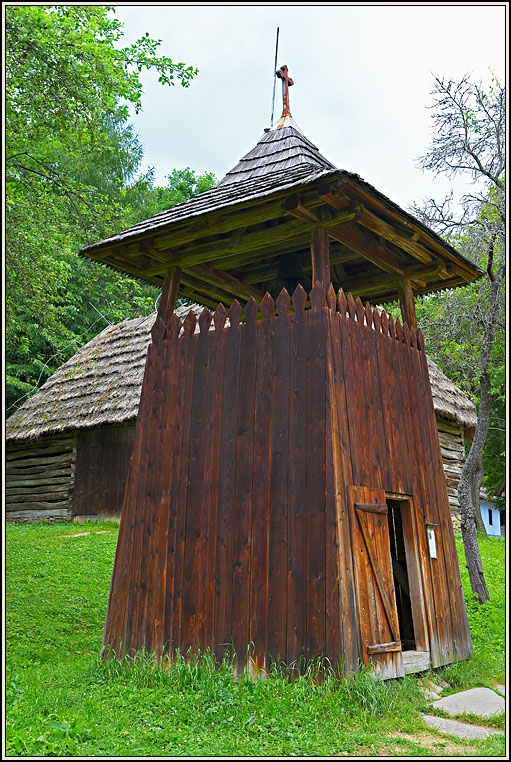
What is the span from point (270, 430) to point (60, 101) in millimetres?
6496

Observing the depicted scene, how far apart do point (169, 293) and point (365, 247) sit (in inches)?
86.3

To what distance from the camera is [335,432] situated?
Answer: 5.67 metres

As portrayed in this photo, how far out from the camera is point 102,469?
16469mm

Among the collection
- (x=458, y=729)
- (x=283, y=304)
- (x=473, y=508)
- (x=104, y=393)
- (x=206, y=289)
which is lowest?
(x=458, y=729)

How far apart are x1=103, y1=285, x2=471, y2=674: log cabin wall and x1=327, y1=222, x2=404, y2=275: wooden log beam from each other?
727 millimetres

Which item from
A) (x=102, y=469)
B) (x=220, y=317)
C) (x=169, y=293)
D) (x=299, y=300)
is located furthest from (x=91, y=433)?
(x=299, y=300)

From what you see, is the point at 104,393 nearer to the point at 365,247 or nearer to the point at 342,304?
the point at 365,247

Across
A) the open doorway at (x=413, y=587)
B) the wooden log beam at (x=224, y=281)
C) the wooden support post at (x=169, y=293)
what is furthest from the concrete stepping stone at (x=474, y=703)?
→ the wooden log beam at (x=224, y=281)

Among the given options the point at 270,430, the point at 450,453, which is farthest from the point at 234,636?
the point at 450,453

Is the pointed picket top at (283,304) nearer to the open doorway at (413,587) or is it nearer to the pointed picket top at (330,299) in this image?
the pointed picket top at (330,299)

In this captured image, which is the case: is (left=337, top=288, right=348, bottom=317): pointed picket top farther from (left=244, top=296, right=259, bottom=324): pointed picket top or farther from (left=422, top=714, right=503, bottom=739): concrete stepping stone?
(left=422, top=714, right=503, bottom=739): concrete stepping stone

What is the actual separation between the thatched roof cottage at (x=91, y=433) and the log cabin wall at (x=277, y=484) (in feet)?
27.8

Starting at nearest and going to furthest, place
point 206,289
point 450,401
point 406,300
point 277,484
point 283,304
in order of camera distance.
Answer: point 277,484 < point 283,304 < point 406,300 < point 206,289 < point 450,401

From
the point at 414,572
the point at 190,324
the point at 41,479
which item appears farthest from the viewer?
the point at 41,479
